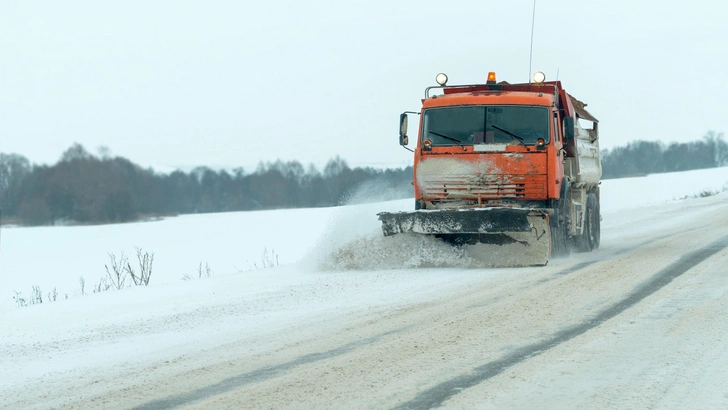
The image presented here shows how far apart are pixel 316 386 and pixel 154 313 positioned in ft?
11.7

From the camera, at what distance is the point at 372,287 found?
28.4 ft

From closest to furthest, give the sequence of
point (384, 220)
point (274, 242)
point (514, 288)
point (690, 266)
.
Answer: point (514, 288) → point (690, 266) → point (384, 220) → point (274, 242)

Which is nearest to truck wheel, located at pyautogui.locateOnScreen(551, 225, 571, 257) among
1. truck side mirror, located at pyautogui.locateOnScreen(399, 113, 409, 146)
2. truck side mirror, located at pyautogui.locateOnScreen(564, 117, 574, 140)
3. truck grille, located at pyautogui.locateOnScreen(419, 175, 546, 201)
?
truck grille, located at pyautogui.locateOnScreen(419, 175, 546, 201)

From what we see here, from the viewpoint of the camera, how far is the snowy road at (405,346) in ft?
13.9

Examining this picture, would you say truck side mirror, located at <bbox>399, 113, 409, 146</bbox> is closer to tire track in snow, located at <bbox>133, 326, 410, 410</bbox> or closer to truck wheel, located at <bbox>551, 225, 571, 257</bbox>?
truck wheel, located at <bbox>551, 225, 571, 257</bbox>

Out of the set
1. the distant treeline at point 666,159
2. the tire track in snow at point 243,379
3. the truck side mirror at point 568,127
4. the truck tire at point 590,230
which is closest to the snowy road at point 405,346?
the tire track in snow at point 243,379

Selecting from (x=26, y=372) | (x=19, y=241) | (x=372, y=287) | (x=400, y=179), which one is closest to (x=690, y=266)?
(x=372, y=287)

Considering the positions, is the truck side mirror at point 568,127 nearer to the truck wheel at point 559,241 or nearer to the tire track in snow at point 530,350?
the truck wheel at point 559,241

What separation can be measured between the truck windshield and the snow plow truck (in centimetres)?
1

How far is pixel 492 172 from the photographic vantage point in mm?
10867

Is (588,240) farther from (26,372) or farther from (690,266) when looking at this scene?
(26,372)

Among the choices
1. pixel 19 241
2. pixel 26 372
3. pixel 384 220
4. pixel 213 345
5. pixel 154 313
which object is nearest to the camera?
pixel 26 372

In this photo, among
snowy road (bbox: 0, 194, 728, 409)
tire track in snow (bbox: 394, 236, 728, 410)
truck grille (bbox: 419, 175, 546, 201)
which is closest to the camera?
tire track in snow (bbox: 394, 236, 728, 410)

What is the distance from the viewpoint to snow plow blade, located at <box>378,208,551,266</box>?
33.1 ft
